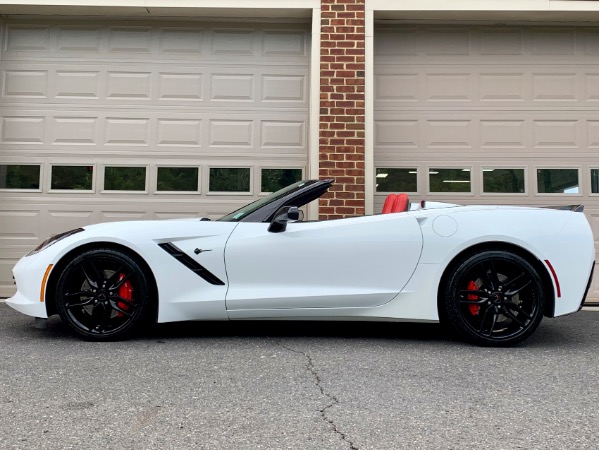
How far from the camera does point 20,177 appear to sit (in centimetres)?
598

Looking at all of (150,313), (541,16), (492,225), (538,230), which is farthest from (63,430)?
(541,16)

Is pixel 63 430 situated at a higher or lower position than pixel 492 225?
lower

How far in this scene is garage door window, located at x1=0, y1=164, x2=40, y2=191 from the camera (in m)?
5.96

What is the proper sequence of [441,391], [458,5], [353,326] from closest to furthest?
[441,391], [353,326], [458,5]

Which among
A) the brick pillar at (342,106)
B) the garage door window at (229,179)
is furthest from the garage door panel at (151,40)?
the garage door window at (229,179)

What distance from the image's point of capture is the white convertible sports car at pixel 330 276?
11.0 ft

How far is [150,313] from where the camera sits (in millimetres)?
3385

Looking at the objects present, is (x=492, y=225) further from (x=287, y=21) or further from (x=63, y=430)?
(x=287, y=21)

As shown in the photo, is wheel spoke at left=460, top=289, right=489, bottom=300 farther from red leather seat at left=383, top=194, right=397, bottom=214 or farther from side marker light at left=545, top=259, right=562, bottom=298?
red leather seat at left=383, top=194, right=397, bottom=214

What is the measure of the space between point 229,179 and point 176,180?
2.05 feet

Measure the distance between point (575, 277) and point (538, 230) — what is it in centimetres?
39

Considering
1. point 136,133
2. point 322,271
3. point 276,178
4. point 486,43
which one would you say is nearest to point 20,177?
point 136,133

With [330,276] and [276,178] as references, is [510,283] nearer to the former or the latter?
[330,276]

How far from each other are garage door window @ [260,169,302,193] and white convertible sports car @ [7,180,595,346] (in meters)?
2.62
